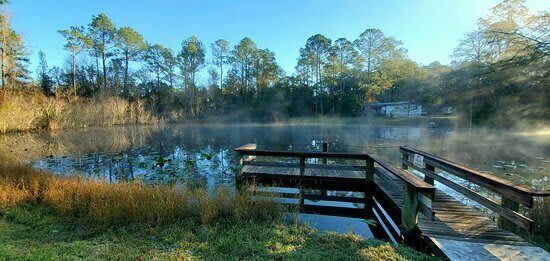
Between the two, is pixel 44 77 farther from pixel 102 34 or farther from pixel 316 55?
pixel 316 55

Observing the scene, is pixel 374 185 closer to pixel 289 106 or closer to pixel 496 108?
pixel 496 108

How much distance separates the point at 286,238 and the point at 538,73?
10227 millimetres

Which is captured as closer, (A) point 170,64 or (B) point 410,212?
(B) point 410,212

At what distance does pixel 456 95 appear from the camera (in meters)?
26.0

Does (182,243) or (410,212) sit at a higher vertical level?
(410,212)

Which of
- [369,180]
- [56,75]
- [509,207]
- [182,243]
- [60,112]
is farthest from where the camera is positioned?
[56,75]

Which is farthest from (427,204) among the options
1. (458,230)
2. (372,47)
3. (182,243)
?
(372,47)

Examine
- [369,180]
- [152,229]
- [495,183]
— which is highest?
[495,183]

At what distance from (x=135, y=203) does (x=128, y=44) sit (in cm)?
4861

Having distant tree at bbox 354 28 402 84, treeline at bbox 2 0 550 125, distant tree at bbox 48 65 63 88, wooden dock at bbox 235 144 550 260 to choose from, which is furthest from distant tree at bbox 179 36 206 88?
wooden dock at bbox 235 144 550 260

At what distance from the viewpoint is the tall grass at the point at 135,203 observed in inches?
186

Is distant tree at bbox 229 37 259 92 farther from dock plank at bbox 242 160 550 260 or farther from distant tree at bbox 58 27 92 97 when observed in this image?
dock plank at bbox 242 160 550 260

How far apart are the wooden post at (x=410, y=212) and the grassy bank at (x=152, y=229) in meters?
0.77

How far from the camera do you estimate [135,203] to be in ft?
17.0
